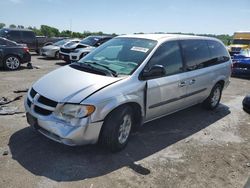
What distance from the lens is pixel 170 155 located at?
14.7ft

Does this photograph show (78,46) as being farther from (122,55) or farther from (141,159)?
(141,159)

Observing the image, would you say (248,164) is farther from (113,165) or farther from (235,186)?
(113,165)

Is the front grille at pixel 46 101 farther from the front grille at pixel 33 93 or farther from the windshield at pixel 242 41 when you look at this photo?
the windshield at pixel 242 41

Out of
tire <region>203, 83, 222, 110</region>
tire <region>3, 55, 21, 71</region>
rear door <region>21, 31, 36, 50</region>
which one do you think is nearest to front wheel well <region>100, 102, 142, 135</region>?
tire <region>203, 83, 222, 110</region>

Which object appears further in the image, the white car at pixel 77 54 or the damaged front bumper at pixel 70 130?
the white car at pixel 77 54

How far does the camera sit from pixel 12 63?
12141 mm

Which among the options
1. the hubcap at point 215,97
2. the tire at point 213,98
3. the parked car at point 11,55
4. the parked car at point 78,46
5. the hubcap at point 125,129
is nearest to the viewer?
the hubcap at point 125,129

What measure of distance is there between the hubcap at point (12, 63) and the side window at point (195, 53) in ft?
28.1

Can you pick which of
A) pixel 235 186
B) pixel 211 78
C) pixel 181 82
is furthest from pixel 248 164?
pixel 211 78

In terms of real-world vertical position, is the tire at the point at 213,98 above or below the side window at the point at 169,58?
below

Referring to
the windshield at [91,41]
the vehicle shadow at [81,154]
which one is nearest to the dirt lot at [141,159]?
the vehicle shadow at [81,154]

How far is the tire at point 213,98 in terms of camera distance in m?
6.80

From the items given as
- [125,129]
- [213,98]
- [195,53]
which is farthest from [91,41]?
[125,129]

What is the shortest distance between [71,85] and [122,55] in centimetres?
124
